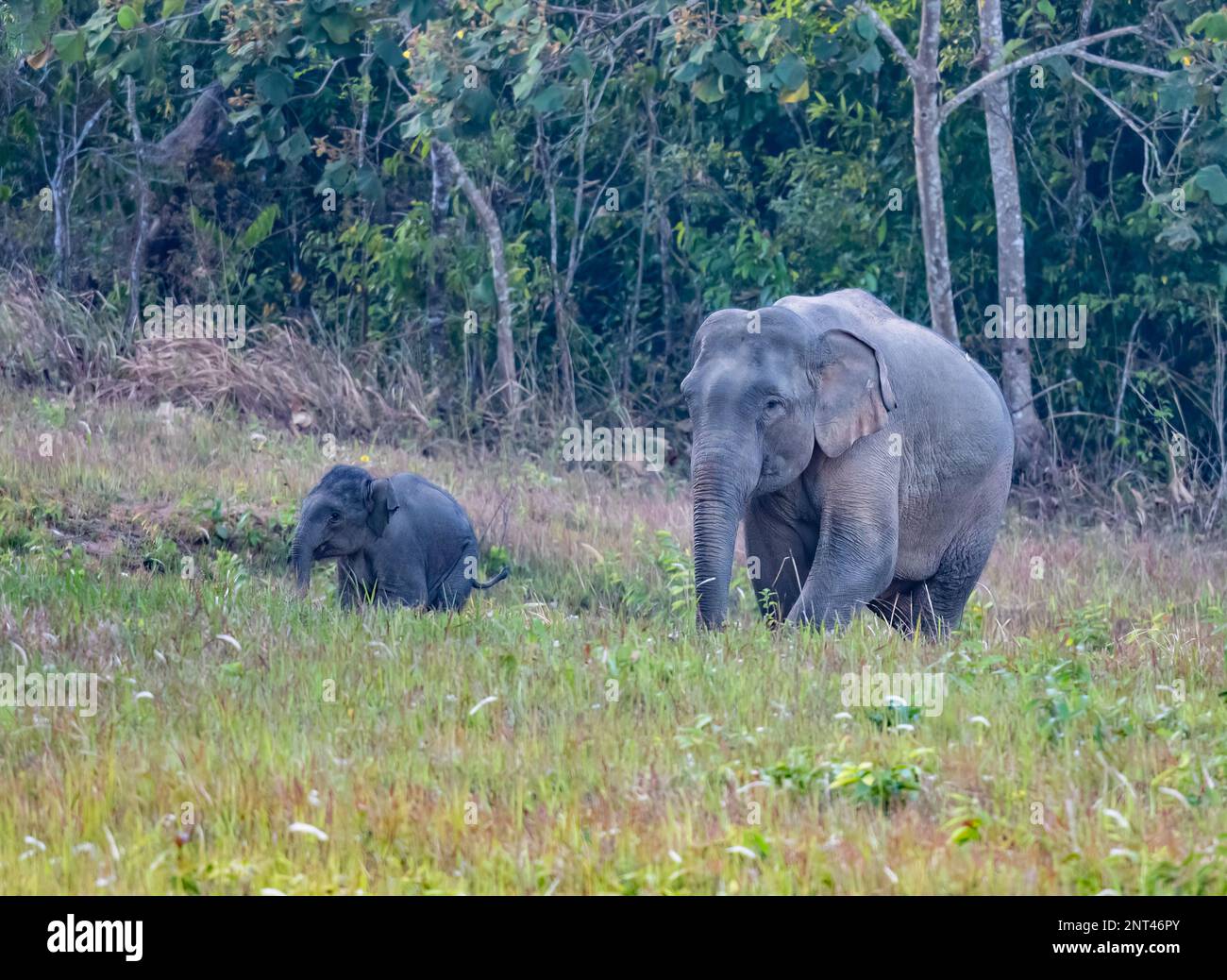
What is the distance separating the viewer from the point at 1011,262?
1719cm

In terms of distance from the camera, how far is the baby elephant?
1146cm

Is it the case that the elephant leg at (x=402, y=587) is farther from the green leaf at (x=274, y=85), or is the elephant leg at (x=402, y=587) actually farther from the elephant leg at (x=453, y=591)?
the green leaf at (x=274, y=85)

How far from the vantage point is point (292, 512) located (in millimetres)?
13766

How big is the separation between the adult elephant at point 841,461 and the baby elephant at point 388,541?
250cm

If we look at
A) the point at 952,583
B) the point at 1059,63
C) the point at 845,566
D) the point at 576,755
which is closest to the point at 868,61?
the point at 1059,63

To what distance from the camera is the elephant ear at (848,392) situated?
9695 millimetres

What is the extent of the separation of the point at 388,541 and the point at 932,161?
22.4 feet

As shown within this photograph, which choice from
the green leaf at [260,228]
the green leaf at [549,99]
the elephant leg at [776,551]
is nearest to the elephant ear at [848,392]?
the elephant leg at [776,551]

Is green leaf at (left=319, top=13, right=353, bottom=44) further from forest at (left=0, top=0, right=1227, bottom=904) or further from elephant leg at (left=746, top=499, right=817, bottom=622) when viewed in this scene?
elephant leg at (left=746, top=499, right=817, bottom=622)

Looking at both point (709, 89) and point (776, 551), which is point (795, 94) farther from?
point (776, 551)

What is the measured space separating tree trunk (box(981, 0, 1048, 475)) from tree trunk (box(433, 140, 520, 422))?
16.4 feet

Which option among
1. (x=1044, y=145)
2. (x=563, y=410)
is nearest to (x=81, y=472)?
(x=563, y=410)

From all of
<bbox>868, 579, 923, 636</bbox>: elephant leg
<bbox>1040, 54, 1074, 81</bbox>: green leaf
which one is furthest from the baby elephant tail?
<bbox>1040, 54, 1074, 81</bbox>: green leaf

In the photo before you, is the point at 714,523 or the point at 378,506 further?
the point at 378,506
